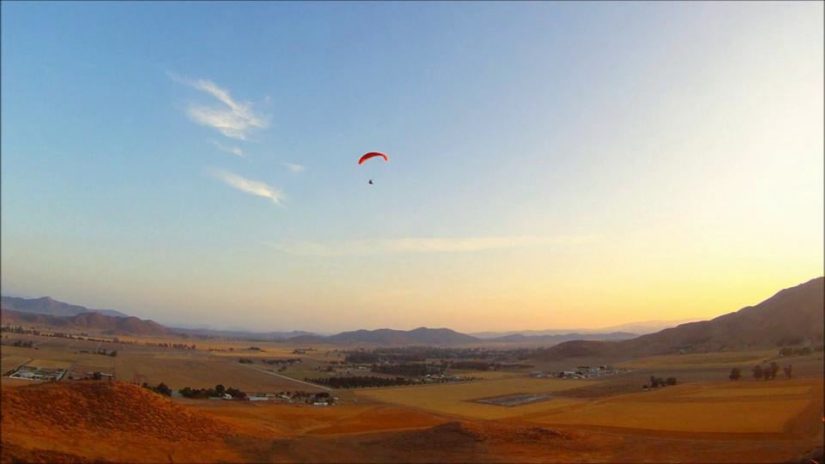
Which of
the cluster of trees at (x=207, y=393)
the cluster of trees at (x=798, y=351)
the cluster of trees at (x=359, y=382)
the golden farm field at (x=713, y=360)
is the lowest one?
the cluster of trees at (x=359, y=382)

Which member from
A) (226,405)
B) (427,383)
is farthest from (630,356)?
(226,405)

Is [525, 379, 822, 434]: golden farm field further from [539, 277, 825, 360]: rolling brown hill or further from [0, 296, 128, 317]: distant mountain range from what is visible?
[0, 296, 128, 317]: distant mountain range

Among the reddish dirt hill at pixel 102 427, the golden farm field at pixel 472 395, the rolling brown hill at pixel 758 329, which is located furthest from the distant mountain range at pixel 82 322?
the rolling brown hill at pixel 758 329

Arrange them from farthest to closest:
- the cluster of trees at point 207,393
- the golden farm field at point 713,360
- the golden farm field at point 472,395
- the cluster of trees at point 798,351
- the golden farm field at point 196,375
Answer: the golden farm field at point 713,360, the cluster of trees at point 798,351, the golden farm field at point 196,375, the golden farm field at point 472,395, the cluster of trees at point 207,393

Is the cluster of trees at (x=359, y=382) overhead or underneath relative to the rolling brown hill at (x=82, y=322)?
underneath

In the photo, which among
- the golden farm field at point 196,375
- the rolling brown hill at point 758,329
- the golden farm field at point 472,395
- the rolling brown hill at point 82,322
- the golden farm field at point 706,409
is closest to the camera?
the golden farm field at point 706,409

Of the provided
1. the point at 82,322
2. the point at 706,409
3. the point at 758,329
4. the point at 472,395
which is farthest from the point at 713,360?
the point at 82,322

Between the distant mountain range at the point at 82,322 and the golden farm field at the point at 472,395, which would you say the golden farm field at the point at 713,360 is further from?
the distant mountain range at the point at 82,322
